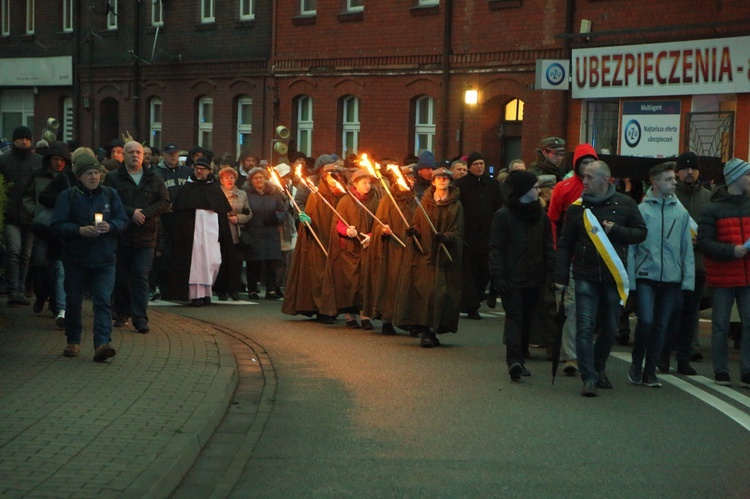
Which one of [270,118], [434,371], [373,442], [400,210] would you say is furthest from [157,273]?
[270,118]

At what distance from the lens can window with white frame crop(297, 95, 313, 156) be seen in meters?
34.6

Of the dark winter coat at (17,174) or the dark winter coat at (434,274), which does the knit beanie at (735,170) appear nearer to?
the dark winter coat at (434,274)

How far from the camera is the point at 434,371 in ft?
40.3

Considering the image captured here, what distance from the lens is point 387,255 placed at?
14.8 m

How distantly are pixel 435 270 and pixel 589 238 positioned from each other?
3.00 meters

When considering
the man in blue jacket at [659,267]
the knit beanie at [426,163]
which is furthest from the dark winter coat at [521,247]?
the knit beanie at [426,163]

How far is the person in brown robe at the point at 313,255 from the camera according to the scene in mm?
16062

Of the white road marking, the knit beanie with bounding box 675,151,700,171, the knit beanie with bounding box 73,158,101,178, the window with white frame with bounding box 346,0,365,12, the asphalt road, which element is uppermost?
the window with white frame with bounding box 346,0,365,12

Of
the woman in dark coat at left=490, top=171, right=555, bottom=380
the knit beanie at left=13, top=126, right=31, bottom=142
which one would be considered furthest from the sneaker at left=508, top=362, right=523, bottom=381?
the knit beanie at left=13, top=126, right=31, bottom=142

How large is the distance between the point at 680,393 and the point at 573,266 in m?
Answer: 1.34

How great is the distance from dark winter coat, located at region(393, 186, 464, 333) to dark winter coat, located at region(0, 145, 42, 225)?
15.4 ft

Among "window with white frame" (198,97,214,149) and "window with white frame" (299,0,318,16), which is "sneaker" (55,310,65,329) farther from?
"window with white frame" (198,97,214,149)

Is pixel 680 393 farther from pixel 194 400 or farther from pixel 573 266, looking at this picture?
pixel 194 400

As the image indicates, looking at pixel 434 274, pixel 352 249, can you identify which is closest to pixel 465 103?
pixel 352 249
